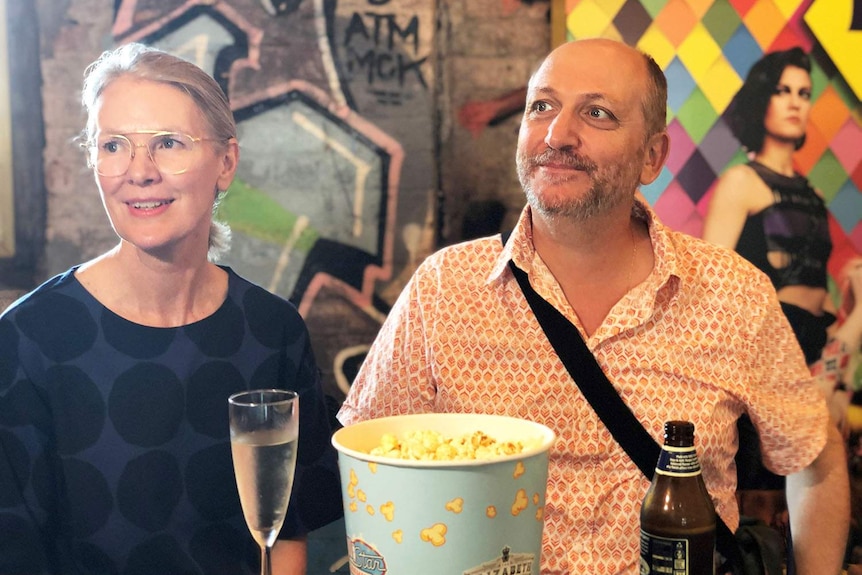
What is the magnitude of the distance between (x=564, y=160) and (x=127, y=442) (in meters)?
0.95

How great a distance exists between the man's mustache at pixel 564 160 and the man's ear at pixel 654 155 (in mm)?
191

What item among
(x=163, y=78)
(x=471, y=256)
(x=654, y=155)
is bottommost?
(x=471, y=256)

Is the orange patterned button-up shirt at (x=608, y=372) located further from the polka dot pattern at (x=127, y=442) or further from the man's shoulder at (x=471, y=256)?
the polka dot pattern at (x=127, y=442)

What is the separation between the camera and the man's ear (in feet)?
5.74

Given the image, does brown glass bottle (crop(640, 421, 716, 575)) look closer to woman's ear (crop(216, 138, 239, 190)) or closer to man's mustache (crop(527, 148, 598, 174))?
man's mustache (crop(527, 148, 598, 174))

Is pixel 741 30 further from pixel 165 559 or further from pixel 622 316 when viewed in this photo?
pixel 165 559

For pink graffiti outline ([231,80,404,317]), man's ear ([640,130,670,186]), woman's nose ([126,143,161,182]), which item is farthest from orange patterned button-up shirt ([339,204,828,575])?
pink graffiti outline ([231,80,404,317])

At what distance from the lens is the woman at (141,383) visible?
1.42 meters

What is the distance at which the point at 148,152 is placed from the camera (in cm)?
144

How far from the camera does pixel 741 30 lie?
120 inches

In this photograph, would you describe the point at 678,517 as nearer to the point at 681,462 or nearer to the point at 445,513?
the point at 681,462

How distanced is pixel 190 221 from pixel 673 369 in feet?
3.06

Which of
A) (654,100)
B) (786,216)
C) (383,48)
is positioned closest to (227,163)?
(654,100)

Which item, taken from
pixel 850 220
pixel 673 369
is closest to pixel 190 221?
pixel 673 369
